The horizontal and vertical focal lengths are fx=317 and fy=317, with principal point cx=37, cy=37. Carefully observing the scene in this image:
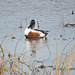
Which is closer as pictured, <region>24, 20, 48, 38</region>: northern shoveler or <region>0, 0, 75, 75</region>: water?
<region>0, 0, 75, 75</region>: water

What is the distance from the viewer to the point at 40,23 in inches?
473

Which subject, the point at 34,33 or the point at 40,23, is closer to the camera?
the point at 34,33

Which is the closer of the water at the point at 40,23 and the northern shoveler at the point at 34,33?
the water at the point at 40,23

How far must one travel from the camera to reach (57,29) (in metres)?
10.6

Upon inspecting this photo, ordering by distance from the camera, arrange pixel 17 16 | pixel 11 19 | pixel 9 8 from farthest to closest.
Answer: pixel 9 8 < pixel 17 16 < pixel 11 19

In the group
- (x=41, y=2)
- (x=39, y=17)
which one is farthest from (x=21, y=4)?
(x=39, y=17)

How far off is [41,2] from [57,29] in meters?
7.55

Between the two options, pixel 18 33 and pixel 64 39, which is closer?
pixel 64 39

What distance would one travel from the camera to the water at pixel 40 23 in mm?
7375

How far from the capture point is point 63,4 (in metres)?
17.2

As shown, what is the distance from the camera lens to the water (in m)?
7.38

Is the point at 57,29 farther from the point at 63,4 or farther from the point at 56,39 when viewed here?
the point at 63,4

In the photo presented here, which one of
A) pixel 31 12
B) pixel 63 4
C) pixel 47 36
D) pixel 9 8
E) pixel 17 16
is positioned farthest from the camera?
pixel 63 4

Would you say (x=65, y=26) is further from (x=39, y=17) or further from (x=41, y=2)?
(x=41, y=2)
